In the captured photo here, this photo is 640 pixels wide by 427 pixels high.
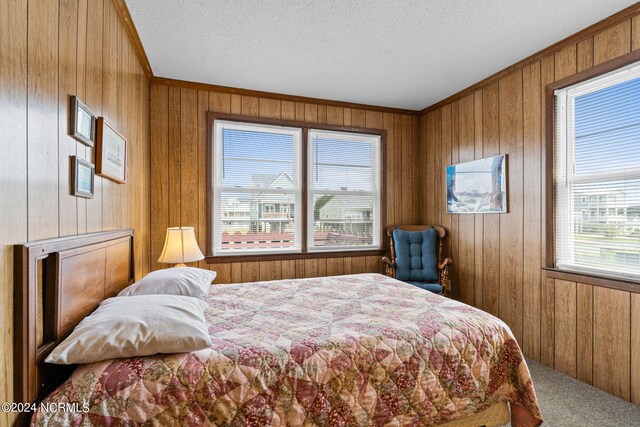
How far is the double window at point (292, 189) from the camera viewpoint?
386 centimetres

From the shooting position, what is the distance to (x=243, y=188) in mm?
3926

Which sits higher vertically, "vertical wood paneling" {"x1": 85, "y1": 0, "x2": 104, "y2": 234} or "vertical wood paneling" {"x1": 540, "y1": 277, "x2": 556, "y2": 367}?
"vertical wood paneling" {"x1": 85, "y1": 0, "x2": 104, "y2": 234}

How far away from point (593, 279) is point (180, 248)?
3.38 metres

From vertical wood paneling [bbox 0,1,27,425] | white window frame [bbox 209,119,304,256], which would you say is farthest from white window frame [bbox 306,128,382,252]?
vertical wood paneling [bbox 0,1,27,425]

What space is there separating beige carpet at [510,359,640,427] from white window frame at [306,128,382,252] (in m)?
2.25

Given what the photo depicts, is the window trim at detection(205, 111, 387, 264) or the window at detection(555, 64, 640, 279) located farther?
the window trim at detection(205, 111, 387, 264)

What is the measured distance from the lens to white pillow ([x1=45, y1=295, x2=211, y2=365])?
1313 millimetres

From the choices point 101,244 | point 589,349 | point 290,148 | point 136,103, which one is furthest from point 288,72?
point 589,349

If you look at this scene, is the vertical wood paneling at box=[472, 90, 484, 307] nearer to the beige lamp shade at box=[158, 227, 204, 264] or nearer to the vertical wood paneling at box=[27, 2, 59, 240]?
the beige lamp shade at box=[158, 227, 204, 264]

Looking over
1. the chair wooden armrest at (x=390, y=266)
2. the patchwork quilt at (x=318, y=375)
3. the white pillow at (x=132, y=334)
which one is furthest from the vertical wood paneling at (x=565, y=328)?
the white pillow at (x=132, y=334)

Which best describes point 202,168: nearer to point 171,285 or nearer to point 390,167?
point 171,285

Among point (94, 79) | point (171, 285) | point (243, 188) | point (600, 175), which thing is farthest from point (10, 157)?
point (600, 175)

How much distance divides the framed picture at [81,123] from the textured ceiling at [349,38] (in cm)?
105

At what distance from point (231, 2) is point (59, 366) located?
7.46 ft
